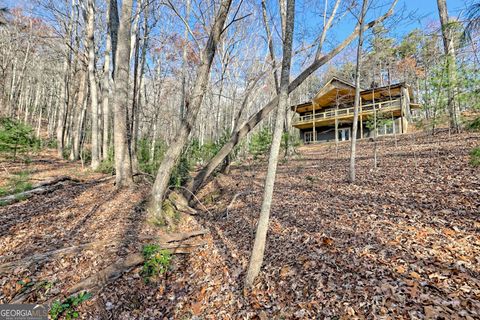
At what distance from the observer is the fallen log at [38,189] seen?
22.1 ft

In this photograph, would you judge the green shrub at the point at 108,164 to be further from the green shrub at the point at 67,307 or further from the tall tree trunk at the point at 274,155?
the tall tree trunk at the point at 274,155

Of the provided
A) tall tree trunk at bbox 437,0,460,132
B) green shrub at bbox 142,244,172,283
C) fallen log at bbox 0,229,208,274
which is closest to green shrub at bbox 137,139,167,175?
fallen log at bbox 0,229,208,274

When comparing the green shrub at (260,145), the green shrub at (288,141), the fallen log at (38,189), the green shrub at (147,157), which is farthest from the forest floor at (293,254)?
the green shrub at (288,141)

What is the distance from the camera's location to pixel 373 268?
12.1 feet

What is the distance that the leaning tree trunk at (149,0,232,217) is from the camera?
6.28 meters

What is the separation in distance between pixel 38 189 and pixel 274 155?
8.27m

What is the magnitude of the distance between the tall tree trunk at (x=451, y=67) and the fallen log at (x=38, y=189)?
11738 millimetres

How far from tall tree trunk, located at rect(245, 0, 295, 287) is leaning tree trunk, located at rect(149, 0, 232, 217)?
2869 millimetres

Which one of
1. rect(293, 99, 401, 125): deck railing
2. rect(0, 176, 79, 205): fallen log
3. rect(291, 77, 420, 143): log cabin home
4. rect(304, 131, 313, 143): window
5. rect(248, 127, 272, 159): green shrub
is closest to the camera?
rect(0, 176, 79, 205): fallen log

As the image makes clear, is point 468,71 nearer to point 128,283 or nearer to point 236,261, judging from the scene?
point 236,261

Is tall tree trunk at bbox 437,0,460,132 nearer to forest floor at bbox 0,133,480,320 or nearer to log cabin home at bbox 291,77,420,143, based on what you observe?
forest floor at bbox 0,133,480,320

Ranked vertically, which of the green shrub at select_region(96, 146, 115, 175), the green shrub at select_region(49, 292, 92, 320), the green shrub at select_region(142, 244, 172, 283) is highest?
the green shrub at select_region(96, 146, 115, 175)

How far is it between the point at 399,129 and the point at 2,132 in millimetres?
26641

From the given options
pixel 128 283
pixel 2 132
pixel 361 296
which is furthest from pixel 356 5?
pixel 2 132
